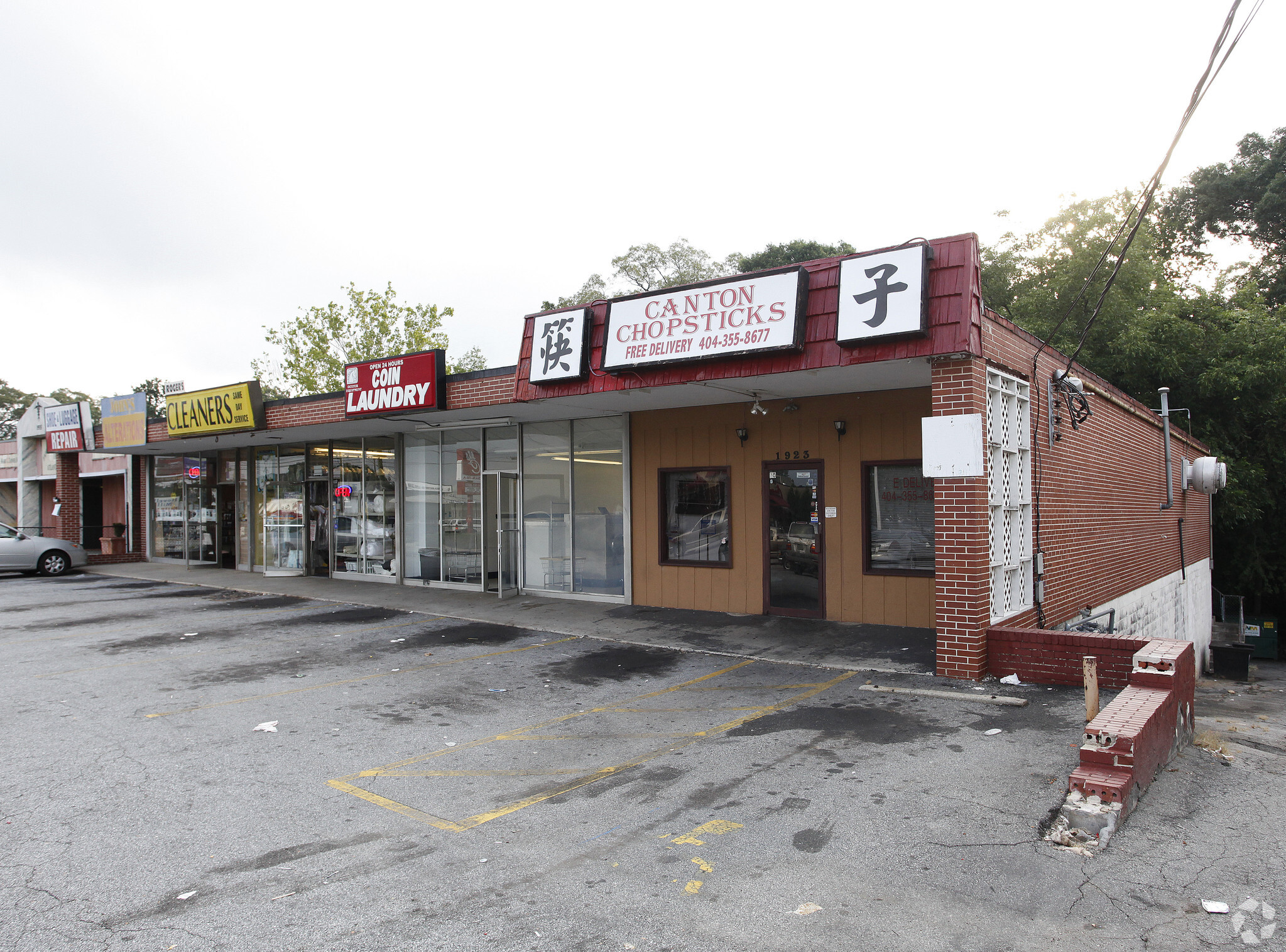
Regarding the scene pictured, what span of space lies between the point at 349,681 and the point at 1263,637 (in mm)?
29590

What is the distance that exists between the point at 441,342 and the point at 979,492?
37.1 meters

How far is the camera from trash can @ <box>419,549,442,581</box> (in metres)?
16.3

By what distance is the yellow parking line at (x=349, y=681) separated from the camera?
24.7 ft

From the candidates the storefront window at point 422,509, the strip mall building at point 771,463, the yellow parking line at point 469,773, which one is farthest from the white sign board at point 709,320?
the storefront window at point 422,509

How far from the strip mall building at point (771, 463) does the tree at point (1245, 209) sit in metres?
22.1

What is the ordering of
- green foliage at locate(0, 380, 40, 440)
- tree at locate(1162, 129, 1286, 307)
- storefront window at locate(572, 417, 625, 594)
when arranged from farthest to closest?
green foliage at locate(0, 380, 40, 440)
tree at locate(1162, 129, 1286, 307)
storefront window at locate(572, 417, 625, 594)

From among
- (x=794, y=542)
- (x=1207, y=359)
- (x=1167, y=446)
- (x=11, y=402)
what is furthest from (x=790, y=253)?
(x=11, y=402)

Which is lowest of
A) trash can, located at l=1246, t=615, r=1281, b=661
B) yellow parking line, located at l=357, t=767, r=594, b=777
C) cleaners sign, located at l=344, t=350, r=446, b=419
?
trash can, located at l=1246, t=615, r=1281, b=661

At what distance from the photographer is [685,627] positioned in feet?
37.1

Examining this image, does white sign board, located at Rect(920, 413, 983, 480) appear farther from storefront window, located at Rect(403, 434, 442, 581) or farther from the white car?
the white car

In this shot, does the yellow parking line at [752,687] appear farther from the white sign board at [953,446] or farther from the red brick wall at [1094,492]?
the red brick wall at [1094,492]

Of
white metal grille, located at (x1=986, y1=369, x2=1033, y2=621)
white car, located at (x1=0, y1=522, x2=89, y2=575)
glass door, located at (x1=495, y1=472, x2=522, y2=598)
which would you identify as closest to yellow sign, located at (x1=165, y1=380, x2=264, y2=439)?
glass door, located at (x1=495, y1=472, x2=522, y2=598)

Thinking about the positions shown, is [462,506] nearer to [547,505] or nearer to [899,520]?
[547,505]

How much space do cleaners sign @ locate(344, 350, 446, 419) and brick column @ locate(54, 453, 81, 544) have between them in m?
17.2
